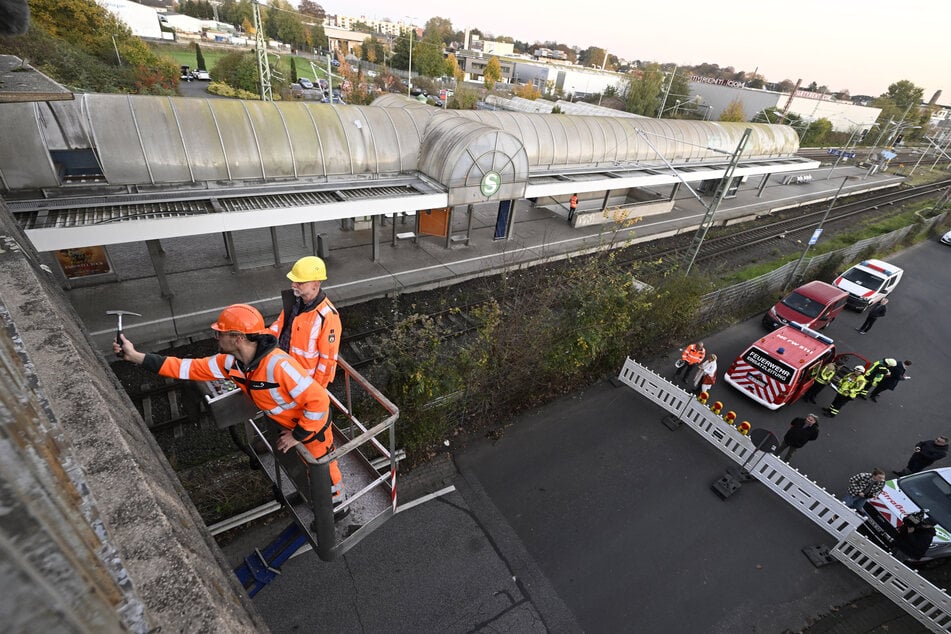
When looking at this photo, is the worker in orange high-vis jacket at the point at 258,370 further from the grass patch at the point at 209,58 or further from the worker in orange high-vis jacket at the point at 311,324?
the grass patch at the point at 209,58

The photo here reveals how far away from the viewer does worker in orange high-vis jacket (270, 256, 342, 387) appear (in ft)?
18.1

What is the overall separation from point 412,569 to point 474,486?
1.99 metres

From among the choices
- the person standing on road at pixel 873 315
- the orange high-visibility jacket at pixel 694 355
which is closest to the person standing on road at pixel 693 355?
the orange high-visibility jacket at pixel 694 355

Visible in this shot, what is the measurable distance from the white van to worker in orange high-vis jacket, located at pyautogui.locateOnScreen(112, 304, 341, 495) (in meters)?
20.2

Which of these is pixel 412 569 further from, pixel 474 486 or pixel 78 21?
pixel 78 21

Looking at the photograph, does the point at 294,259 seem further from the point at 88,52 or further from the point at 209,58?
the point at 209,58

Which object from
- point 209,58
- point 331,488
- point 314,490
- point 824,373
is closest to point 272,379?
point 314,490

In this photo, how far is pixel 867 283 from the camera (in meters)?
17.0

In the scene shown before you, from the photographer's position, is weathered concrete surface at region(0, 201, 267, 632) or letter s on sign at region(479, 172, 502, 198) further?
letter s on sign at region(479, 172, 502, 198)

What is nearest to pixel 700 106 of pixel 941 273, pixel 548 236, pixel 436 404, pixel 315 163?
pixel 941 273

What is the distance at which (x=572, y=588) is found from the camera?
7.53 meters

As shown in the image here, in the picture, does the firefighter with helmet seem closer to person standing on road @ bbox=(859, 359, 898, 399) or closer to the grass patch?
person standing on road @ bbox=(859, 359, 898, 399)

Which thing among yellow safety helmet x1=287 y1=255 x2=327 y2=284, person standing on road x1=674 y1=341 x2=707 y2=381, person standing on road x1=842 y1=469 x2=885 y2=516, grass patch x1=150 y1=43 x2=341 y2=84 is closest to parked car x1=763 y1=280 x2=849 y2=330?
person standing on road x1=674 y1=341 x2=707 y2=381

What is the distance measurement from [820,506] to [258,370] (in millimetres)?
10625
